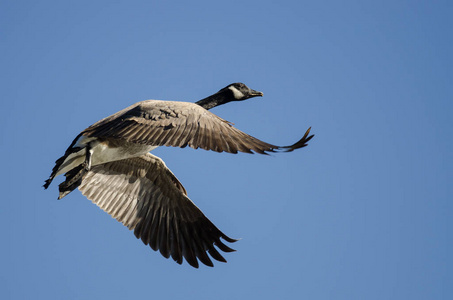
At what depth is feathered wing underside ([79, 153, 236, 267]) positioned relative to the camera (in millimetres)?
12578

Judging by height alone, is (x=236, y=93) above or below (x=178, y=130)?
above

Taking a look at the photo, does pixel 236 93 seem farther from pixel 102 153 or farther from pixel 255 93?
pixel 102 153

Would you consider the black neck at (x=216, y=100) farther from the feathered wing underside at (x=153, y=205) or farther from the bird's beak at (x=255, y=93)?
the feathered wing underside at (x=153, y=205)

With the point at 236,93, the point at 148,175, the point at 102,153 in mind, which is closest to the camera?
the point at 102,153

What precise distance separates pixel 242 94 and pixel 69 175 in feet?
13.1

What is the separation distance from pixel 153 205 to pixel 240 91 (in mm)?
3087

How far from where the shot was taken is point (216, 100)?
12.5m

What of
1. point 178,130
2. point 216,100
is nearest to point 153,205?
point 216,100

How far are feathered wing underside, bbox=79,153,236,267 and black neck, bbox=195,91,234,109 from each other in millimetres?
1694

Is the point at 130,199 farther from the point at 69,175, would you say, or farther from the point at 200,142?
the point at 200,142

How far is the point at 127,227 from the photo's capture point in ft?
42.0

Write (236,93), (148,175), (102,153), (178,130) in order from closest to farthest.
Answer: (178,130)
(102,153)
(236,93)
(148,175)

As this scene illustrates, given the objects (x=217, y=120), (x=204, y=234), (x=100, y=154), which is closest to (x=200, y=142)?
(x=217, y=120)

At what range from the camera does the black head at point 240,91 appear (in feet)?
41.7
